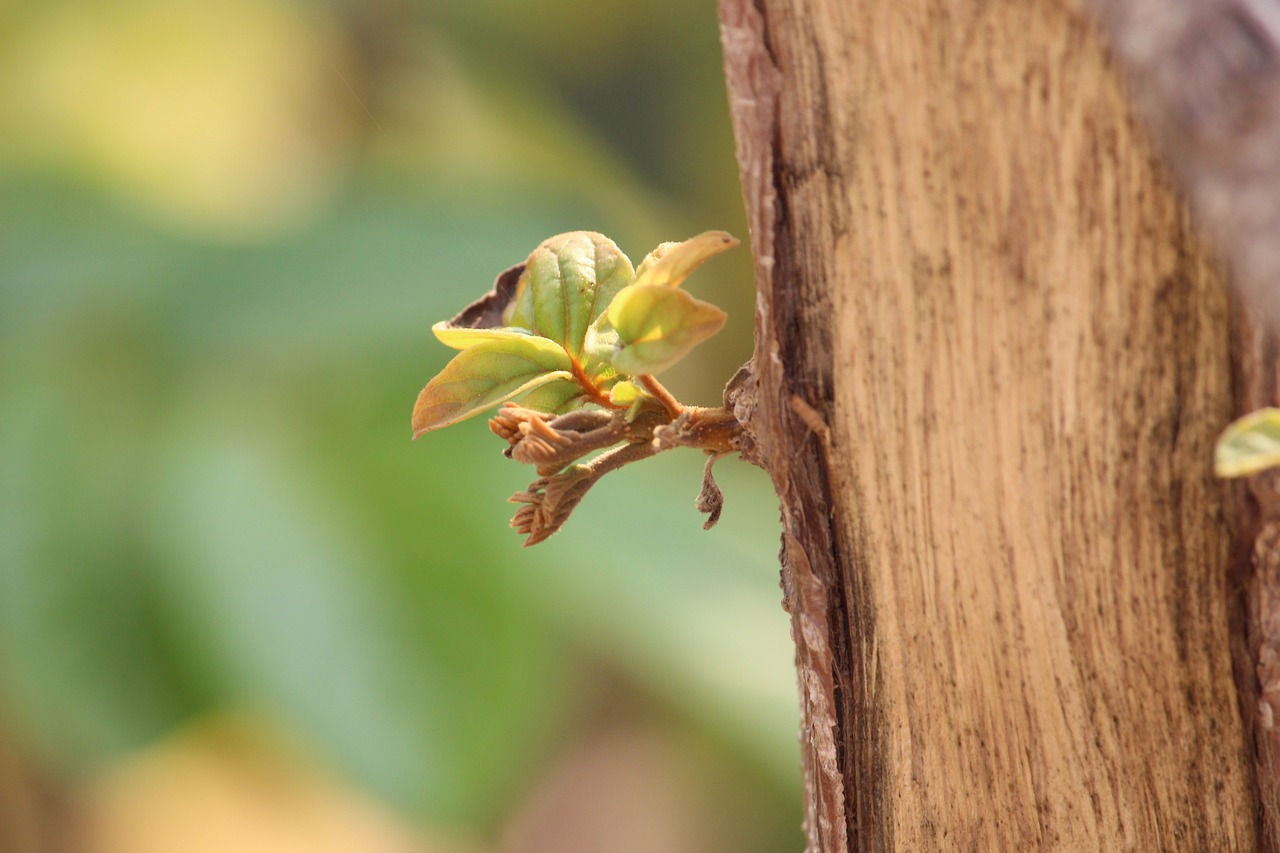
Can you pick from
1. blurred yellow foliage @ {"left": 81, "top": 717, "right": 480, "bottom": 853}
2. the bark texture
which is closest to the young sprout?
the bark texture

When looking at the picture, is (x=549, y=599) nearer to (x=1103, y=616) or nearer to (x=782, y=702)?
(x=782, y=702)

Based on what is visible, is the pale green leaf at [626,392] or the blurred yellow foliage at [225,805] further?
the blurred yellow foliage at [225,805]

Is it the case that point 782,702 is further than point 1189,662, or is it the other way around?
point 782,702

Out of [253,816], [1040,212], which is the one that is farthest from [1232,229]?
[253,816]

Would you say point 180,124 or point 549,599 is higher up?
point 180,124

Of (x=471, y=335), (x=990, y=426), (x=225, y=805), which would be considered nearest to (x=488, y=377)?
(x=471, y=335)

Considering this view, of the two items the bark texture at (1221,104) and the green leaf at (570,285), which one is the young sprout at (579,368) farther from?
the bark texture at (1221,104)

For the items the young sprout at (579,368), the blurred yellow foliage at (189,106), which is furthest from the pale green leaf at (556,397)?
the blurred yellow foliage at (189,106)
